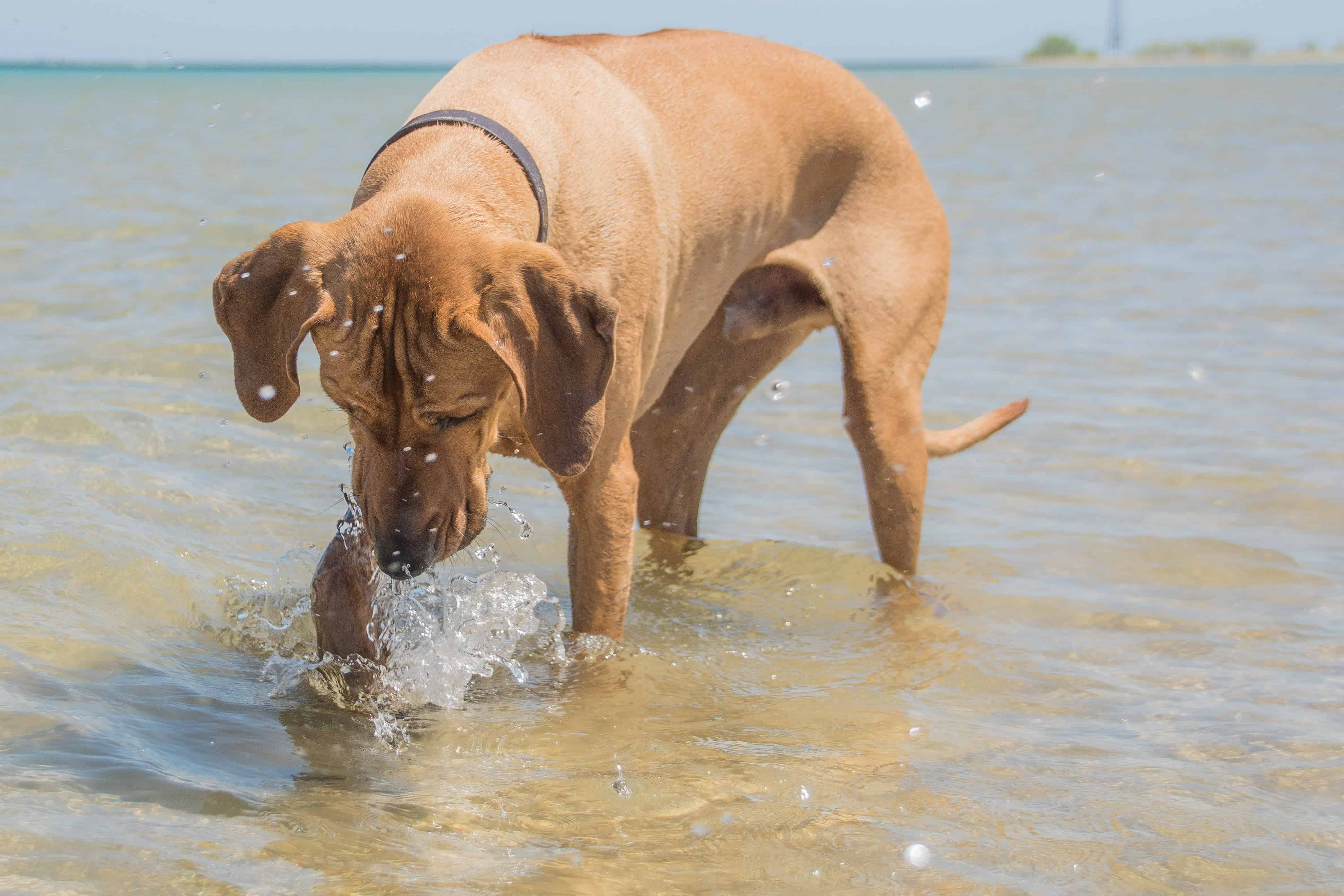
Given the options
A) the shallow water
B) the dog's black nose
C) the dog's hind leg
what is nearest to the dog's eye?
the dog's black nose

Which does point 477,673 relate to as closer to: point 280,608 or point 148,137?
point 280,608

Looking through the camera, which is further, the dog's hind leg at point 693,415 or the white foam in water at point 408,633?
the dog's hind leg at point 693,415

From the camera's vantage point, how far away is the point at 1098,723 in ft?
11.2

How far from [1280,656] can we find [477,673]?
2253 mm

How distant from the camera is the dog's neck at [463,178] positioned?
283 centimetres

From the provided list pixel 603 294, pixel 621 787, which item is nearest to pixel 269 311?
pixel 603 294

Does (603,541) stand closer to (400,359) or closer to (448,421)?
(448,421)

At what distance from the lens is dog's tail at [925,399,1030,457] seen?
463 cm

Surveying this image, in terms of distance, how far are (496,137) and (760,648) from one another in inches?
68.4

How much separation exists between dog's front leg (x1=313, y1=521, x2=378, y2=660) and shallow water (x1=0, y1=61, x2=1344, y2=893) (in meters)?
0.13

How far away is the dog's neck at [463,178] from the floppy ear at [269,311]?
0.22 metres

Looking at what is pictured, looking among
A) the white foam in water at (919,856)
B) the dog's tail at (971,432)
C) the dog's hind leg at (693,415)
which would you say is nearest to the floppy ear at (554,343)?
the white foam in water at (919,856)

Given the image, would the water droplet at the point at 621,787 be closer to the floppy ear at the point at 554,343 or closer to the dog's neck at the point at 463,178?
the floppy ear at the point at 554,343

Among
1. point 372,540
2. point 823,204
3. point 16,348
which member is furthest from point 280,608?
point 16,348
